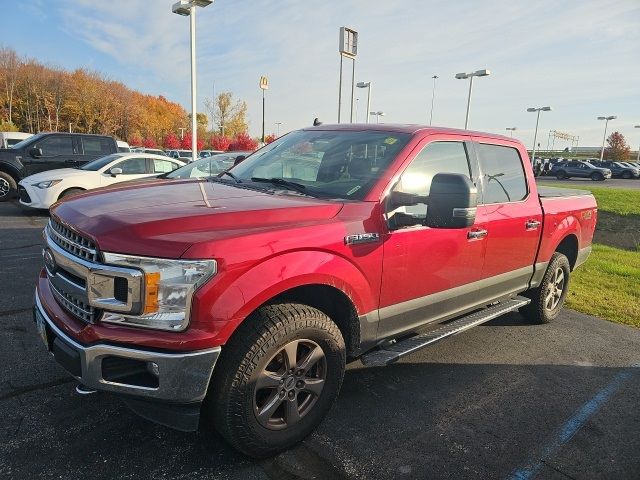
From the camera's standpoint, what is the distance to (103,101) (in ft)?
208

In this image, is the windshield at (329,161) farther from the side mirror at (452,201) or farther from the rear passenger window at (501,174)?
the rear passenger window at (501,174)

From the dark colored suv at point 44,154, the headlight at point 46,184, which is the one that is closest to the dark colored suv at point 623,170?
the dark colored suv at point 44,154

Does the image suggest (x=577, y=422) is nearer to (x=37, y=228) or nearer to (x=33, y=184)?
(x=37, y=228)

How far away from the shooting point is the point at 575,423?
3.14 m

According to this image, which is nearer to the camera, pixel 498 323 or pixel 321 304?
pixel 321 304

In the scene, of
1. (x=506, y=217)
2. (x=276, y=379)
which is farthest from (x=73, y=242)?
(x=506, y=217)

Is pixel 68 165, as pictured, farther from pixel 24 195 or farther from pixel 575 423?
pixel 575 423

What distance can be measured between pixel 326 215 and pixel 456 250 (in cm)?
125

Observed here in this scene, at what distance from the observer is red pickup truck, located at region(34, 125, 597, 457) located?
2127mm

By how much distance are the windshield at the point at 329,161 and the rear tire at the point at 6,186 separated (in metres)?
10.1

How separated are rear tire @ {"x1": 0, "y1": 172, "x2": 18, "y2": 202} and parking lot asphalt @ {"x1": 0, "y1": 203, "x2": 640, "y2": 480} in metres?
8.76

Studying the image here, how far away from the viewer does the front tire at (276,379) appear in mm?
2299

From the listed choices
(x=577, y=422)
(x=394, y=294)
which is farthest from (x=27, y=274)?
(x=577, y=422)

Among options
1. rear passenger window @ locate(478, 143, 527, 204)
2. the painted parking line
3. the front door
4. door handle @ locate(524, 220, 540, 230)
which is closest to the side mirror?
the front door
